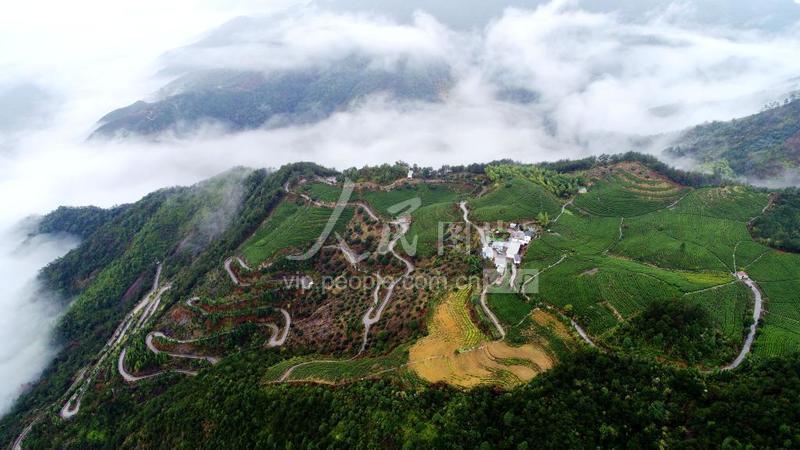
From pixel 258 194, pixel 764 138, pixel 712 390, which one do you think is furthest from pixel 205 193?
pixel 764 138

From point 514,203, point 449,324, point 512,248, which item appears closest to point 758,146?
point 514,203

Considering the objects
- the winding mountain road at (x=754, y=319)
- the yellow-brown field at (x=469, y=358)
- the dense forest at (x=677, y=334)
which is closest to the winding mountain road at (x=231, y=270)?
the yellow-brown field at (x=469, y=358)

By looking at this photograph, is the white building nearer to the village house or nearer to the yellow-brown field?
the village house

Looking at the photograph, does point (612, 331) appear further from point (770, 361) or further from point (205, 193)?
point (205, 193)

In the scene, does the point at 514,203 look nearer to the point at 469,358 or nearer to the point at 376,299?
the point at 376,299

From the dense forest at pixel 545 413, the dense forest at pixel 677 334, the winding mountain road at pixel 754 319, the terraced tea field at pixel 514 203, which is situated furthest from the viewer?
the terraced tea field at pixel 514 203

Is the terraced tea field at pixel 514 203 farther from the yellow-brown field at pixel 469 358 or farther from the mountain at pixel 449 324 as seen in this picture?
the yellow-brown field at pixel 469 358
